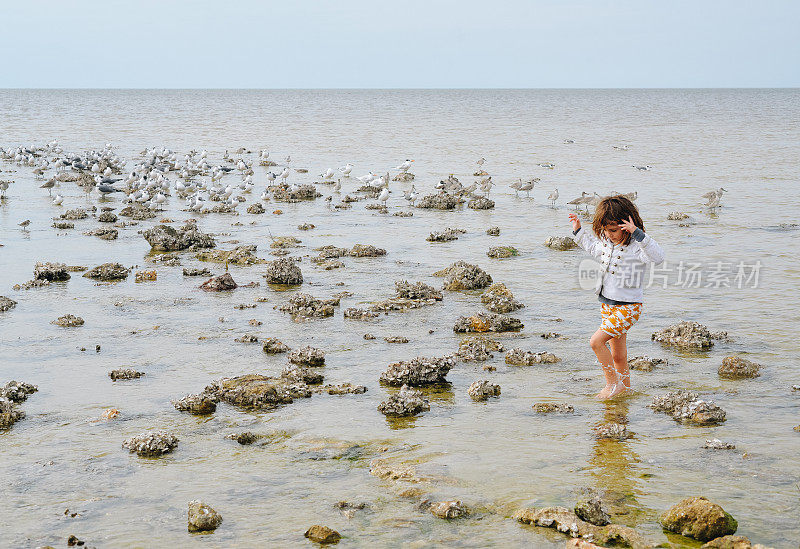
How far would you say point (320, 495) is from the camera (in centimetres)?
589

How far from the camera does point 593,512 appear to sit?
17.2 ft

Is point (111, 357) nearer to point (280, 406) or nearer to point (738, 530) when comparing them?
point (280, 406)

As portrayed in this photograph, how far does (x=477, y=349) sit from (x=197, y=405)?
333 centimetres

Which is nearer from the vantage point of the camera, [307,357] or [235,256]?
[307,357]

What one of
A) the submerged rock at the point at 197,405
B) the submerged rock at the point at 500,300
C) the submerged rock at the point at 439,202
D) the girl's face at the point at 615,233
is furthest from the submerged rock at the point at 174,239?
the girl's face at the point at 615,233

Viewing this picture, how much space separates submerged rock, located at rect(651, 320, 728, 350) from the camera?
374 inches

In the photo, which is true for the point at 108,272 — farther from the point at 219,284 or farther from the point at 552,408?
the point at 552,408

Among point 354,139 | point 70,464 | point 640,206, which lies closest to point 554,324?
point 70,464

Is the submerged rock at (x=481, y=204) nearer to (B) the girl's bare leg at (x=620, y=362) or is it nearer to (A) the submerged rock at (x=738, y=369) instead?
(A) the submerged rock at (x=738, y=369)

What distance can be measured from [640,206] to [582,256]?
7.68 m

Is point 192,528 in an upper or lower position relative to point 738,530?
lower

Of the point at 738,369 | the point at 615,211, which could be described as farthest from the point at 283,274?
the point at 738,369

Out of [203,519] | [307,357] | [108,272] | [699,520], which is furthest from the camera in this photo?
[108,272]

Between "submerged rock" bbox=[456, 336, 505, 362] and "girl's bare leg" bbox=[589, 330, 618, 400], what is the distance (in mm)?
1729
